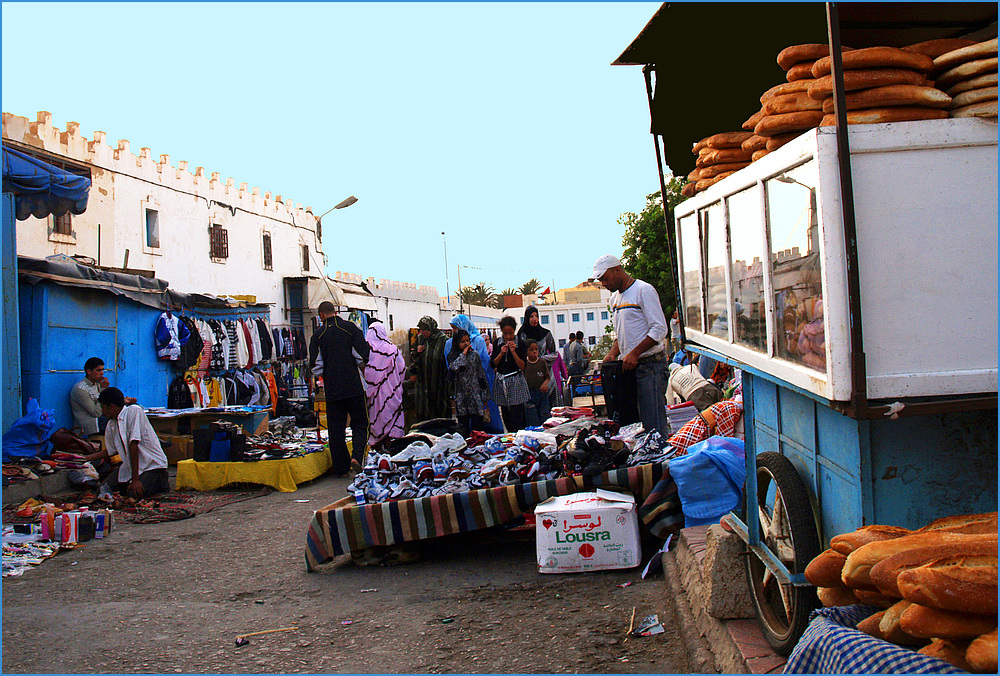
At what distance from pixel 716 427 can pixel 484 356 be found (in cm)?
431

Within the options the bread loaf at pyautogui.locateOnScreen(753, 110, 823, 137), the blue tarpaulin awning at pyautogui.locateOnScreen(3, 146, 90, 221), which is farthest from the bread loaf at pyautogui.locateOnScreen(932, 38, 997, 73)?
the blue tarpaulin awning at pyautogui.locateOnScreen(3, 146, 90, 221)

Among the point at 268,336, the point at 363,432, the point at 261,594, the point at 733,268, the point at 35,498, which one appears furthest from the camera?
the point at 268,336

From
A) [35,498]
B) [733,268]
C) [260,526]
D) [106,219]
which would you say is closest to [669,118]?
[733,268]

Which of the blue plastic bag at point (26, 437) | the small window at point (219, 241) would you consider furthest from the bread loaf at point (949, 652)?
the small window at point (219, 241)

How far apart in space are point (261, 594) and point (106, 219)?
14881 mm

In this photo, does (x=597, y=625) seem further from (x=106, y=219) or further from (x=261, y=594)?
(x=106, y=219)

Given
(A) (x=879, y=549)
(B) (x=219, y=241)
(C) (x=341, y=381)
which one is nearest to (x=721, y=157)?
(A) (x=879, y=549)

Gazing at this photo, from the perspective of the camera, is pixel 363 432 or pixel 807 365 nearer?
pixel 807 365

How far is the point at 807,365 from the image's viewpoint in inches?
101

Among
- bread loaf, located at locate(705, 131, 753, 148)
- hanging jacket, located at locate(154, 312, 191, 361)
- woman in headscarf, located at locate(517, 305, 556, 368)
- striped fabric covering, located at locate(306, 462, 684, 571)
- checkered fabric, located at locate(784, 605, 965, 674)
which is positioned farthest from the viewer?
hanging jacket, located at locate(154, 312, 191, 361)

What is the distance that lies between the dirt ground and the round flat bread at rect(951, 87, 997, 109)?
251 cm

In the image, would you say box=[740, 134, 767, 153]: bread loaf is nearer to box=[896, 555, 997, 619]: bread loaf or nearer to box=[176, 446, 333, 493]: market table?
box=[896, 555, 997, 619]: bread loaf

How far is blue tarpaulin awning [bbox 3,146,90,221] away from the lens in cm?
846

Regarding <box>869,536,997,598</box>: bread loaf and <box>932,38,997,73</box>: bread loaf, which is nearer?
<box>869,536,997,598</box>: bread loaf
